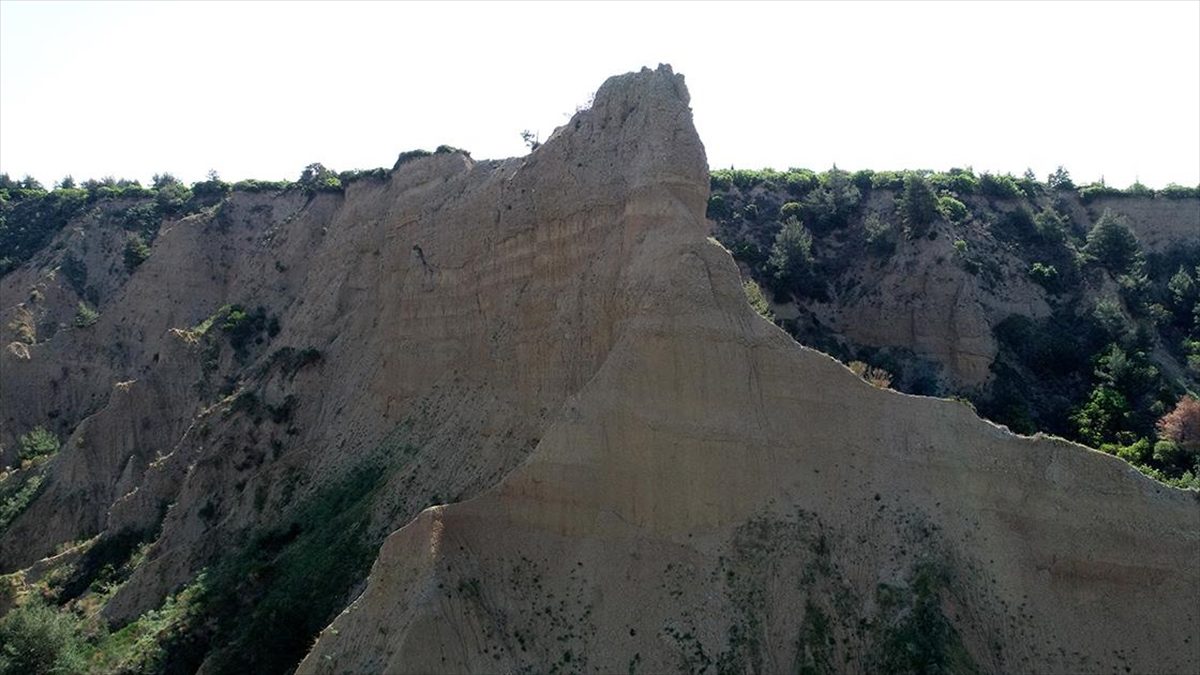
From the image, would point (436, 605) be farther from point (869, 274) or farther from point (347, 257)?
point (869, 274)

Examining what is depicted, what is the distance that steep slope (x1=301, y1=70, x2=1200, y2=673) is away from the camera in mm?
23516

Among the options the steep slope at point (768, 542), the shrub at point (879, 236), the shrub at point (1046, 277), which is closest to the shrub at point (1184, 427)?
the shrub at point (1046, 277)

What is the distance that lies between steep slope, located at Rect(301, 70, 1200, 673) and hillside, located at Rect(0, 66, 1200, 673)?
0.18 feet

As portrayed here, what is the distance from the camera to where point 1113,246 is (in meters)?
61.6

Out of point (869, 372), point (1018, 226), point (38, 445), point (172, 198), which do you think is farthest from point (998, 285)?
point (172, 198)

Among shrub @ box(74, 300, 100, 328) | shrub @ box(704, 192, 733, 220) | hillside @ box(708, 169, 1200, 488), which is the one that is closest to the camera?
hillside @ box(708, 169, 1200, 488)

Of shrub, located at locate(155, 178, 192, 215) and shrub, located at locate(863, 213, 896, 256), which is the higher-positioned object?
shrub, located at locate(155, 178, 192, 215)

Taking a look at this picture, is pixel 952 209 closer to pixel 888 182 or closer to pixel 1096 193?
pixel 888 182

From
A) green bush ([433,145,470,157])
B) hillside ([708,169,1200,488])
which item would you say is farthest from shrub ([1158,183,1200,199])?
green bush ([433,145,470,157])

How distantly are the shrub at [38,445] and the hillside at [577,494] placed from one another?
8.00 m

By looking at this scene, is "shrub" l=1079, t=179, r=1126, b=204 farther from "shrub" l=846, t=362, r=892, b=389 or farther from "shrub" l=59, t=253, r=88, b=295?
"shrub" l=59, t=253, r=88, b=295

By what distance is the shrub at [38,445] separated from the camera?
55.6 m

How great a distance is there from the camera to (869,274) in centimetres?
5919

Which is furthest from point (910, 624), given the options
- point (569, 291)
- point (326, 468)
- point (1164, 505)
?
point (326, 468)
